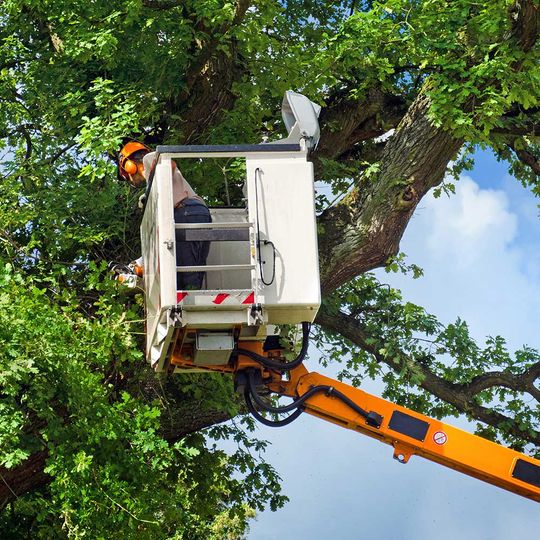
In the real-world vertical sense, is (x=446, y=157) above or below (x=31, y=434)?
above

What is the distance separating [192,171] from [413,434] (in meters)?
3.84

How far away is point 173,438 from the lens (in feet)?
50.3

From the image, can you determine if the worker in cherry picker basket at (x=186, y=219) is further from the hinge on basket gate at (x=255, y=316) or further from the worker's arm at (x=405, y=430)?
the worker's arm at (x=405, y=430)

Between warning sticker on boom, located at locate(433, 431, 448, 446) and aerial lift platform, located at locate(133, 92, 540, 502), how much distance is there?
122 cm

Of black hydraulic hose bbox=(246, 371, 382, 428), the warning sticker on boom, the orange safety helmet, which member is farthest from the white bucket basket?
the warning sticker on boom

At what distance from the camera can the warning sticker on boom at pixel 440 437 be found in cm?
1216

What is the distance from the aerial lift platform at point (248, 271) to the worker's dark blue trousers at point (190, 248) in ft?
0.28

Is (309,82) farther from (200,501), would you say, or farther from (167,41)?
(200,501)

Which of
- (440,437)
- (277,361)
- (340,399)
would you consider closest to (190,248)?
(277,361)

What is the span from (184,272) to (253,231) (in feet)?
2.03

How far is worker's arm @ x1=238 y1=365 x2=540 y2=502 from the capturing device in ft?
39.4

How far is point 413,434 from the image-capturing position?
12.2 m

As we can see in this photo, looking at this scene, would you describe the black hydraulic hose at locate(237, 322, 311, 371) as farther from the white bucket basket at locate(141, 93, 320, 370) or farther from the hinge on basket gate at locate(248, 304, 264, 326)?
the hinge on basket gate at locate(248, 304, 264, 326)

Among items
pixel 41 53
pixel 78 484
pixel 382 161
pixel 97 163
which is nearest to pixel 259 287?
pixel 78 484
